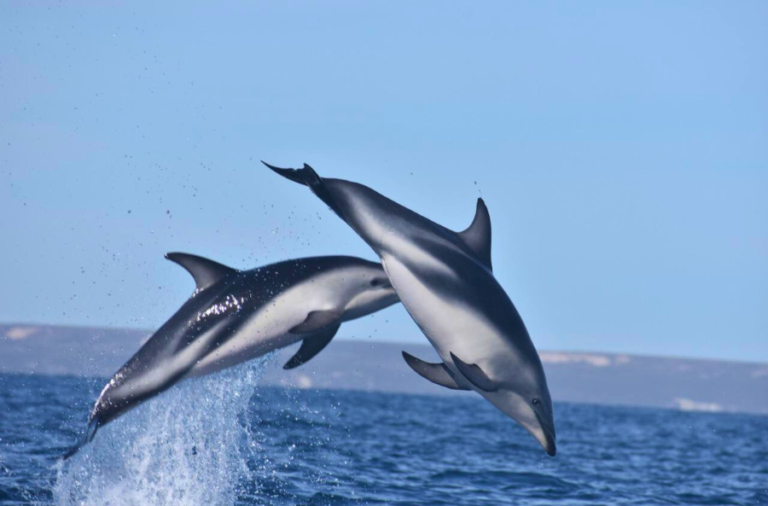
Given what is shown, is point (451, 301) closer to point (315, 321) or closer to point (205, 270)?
point (315, 321)

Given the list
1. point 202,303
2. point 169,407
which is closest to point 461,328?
point 202,303

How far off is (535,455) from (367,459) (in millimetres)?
6512

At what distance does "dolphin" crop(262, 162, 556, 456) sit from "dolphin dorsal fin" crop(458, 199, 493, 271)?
149 millimetres

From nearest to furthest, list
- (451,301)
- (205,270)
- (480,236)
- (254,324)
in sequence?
(451,301) → (480,236) → (254,324) → (205,270)

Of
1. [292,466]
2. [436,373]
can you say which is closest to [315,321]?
[436,373]

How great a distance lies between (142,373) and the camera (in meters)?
9.90

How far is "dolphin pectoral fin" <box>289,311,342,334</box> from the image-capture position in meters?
9.57

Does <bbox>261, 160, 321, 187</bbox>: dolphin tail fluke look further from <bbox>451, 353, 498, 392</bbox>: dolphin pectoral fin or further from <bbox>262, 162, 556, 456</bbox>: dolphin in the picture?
<bbox>451, 353, 498, 392</bbox>: dolphin pectoral fin

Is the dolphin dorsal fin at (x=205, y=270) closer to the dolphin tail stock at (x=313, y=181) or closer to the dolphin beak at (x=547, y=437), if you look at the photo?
the dolphin tail stock at (x=313, y=181)

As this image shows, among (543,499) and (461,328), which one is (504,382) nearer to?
(461,328)

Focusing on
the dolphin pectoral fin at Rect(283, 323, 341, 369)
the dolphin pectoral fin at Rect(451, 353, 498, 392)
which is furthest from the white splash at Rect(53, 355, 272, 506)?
the dolphin pectoral fin at Rect(451, 353, 498, 392)

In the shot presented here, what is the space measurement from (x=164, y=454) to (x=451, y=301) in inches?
250

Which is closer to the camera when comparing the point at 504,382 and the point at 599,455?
the point at 504,382

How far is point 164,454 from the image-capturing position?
44.5 ft
